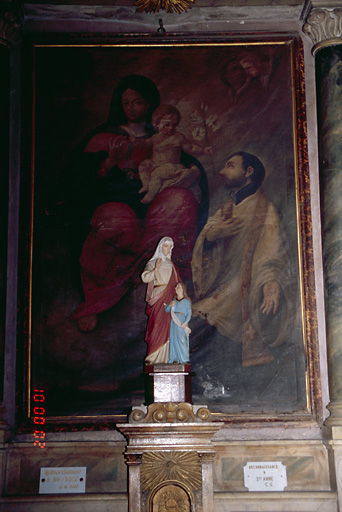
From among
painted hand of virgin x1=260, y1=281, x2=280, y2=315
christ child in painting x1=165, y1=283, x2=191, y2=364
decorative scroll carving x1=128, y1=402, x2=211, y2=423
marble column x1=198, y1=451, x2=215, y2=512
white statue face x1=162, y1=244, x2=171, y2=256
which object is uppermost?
white statue face x1=162, y1=244, x2=171, y2=256

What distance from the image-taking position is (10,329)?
28.0 ft

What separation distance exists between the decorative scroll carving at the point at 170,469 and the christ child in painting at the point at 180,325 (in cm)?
100

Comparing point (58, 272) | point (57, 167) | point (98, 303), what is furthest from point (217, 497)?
point (57, 167)

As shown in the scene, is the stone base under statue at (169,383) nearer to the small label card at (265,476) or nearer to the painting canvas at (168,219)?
the painting canvas at (168,219)

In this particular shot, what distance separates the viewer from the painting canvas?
8.44m

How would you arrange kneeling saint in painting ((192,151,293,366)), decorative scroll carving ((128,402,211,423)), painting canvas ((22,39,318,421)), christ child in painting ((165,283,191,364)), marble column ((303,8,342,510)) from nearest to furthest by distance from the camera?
decorative scroll carving ((128,402,211,423)) → christ child in painting ((165,283,191,364)) → marble column ((303,8,342,510)) → painting canvas ((22,39,318,421)) → kneeling saint in painting ((192,151,293,366))

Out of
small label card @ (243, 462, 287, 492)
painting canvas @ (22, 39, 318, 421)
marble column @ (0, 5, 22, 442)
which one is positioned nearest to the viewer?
small label card @ (243, 462, 287, 492)

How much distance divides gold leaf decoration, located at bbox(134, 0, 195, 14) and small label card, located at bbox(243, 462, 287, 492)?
5.78 m

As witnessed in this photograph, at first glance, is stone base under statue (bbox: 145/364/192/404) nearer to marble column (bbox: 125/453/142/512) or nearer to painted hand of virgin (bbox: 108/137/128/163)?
marble column (bbox: 125/453/142/512)

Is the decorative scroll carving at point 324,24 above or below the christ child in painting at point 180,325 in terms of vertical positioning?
above

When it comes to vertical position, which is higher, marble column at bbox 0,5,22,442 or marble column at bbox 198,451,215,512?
marble column at bbox 0,5,22,442

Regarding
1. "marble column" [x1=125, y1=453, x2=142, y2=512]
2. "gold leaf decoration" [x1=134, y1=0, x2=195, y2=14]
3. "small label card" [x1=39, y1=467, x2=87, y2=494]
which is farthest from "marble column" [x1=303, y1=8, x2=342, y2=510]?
"small label card" [x1=39, y1=467, x2=87, y2=494]

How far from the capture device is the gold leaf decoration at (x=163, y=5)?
8.98 meters

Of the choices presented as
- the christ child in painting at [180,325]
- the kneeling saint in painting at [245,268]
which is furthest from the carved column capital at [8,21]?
the christ child in painting at [180,325]
